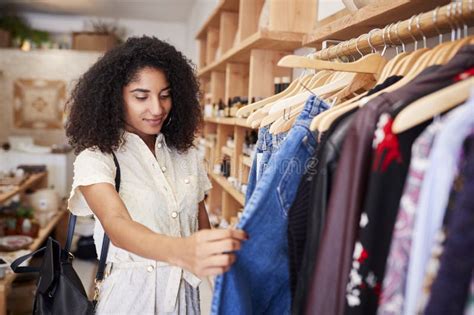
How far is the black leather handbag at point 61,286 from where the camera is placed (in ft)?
4.03

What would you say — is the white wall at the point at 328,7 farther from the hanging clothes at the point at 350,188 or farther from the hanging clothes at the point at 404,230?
the hanging clothes at the point at 404,230

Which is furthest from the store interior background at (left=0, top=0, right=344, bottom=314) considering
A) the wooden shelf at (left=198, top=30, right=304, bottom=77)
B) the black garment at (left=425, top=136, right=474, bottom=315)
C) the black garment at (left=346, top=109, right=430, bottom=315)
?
the black garment at (left=425, top=136, right=474, bottom=315)

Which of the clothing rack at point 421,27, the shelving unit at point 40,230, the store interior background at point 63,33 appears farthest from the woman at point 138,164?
the store interior background at point 63,33

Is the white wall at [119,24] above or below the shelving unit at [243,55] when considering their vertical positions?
above

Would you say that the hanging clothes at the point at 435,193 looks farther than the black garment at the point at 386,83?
No

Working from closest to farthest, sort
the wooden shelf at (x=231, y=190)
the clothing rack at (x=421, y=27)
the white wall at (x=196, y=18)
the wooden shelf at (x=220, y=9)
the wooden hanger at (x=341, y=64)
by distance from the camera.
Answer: the clothing rack at (x=421, y=27) < the wooden hanger at (x=341, y=64) < the wooden shelf at (x=231, y=190) < the wooden shelf at (x=220, y=9) < the white wall at (x=196, y=18)

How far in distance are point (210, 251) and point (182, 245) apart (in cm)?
6

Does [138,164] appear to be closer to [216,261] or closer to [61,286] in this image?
[61,286]

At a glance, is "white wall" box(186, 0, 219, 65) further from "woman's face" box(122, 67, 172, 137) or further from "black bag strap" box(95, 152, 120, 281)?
"black bag strap" box(95, 152, 120, 281)

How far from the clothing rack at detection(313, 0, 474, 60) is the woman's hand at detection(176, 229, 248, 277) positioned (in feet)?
1.82

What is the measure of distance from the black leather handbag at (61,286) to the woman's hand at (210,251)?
0.54 meters

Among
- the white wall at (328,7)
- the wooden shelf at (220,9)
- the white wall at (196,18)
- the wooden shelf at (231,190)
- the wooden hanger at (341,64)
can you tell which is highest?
the white wall at (196,18)

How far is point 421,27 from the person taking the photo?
841mm

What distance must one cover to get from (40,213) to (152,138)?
2.90 meters
